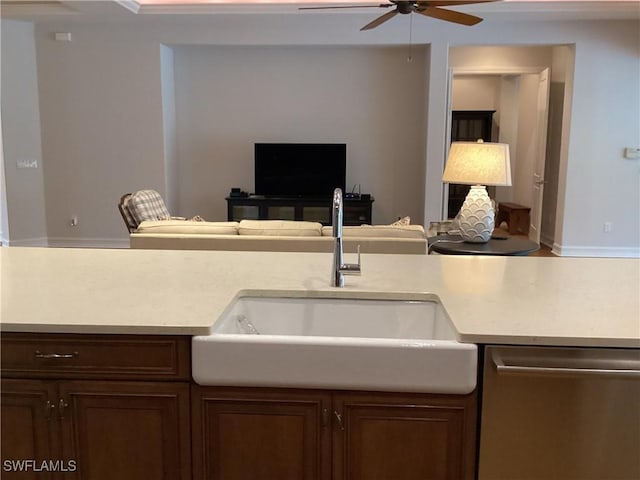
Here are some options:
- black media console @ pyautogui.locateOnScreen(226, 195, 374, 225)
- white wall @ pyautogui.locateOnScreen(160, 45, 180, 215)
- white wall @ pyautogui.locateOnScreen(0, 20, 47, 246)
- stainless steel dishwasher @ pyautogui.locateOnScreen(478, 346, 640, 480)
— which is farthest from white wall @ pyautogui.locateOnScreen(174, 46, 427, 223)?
stainless steel dishwasher @ pyautogui.locateOnScreen(478, 346, 640, 480)

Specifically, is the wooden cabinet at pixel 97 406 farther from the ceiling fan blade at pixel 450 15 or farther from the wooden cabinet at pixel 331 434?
the ceiling fan blade at pixel 450 15

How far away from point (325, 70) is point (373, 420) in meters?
6.19

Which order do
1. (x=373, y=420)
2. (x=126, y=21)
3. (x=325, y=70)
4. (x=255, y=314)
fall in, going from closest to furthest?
(x=373, y=420)
(x=255, y=314)
(x=126, y=21)
(x=325, y=70)

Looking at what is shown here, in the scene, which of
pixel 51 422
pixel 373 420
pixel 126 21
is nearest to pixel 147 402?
pixel 51 422

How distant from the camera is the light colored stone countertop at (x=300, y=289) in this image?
1560 millimetres

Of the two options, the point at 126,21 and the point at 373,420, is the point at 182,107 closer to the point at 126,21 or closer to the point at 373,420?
the point at 126,21

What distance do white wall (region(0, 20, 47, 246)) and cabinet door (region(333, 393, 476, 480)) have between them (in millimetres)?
6516

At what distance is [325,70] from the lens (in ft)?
23.5

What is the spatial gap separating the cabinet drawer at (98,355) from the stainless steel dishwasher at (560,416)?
840mm

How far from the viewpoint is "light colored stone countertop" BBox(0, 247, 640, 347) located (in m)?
1.56

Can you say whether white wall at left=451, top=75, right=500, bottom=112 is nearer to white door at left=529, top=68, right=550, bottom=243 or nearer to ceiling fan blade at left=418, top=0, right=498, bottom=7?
white door at left=529, top=68, right=550, bottom=243

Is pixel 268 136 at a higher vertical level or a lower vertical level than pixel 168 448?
higher

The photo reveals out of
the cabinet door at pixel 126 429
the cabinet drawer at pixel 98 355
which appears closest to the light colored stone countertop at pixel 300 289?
the cabinet drawer at pixel 98 355

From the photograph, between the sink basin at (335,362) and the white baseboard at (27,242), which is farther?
the white baseboard at (27,242)
